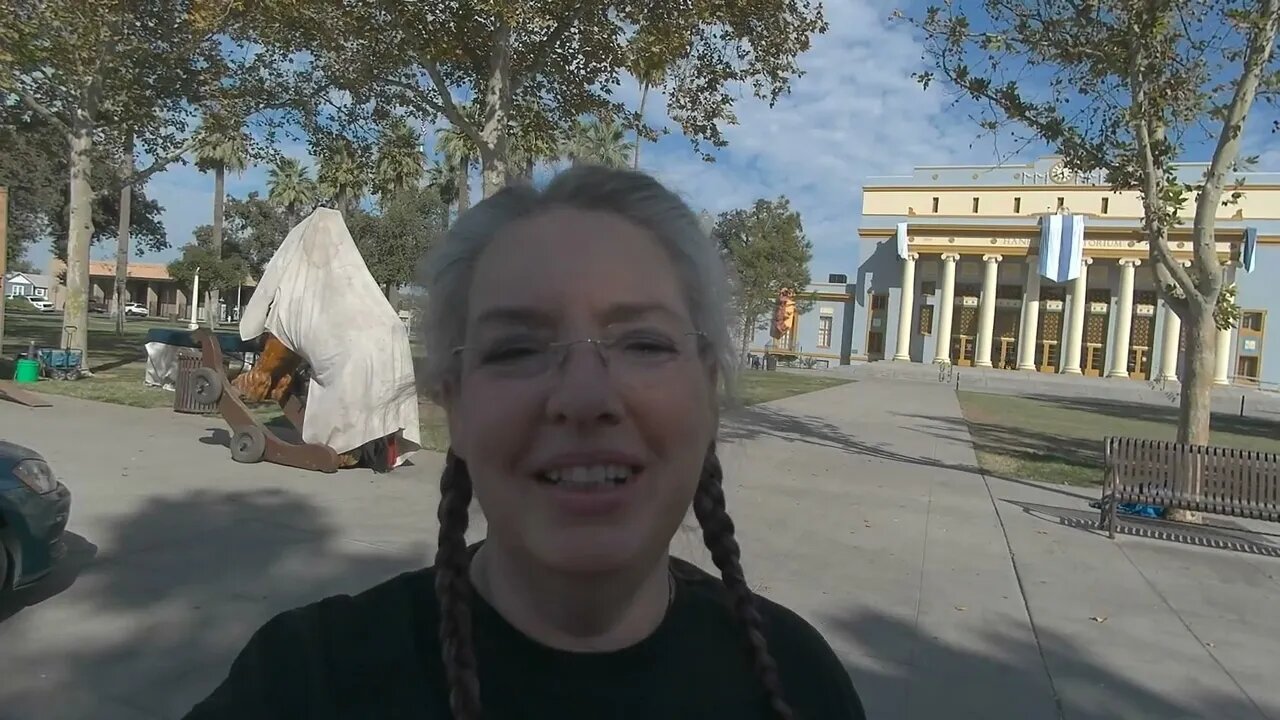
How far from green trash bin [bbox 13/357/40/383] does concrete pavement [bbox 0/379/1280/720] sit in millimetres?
5591

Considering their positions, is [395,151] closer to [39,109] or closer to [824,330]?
[39,109]

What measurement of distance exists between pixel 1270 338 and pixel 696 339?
63108mm

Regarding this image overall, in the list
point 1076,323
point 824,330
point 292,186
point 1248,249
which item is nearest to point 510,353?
point 292,186

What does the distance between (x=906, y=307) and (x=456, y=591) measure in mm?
57381

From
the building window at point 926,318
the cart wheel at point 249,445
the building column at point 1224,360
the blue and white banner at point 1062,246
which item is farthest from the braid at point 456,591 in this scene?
the building window at point 926,318

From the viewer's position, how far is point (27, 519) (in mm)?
4340

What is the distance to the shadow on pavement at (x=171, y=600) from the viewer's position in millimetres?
3479

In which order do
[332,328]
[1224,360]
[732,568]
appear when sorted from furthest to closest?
1. [1224,360]
2. [332,328]
3. [732,568]

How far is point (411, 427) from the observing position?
8555 mm

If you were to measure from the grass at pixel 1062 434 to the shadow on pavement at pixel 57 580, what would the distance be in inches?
386

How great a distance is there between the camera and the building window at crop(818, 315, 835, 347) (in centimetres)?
6206

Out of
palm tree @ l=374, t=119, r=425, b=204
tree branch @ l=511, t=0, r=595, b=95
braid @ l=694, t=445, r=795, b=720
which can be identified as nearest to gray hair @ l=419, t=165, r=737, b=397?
braid @ l=694, t=445, r=795, b=720

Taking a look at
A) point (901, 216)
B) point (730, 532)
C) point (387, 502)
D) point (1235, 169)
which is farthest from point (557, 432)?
point (901, 216)

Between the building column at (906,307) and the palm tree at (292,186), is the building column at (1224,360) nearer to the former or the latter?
the building column at (906,307)
